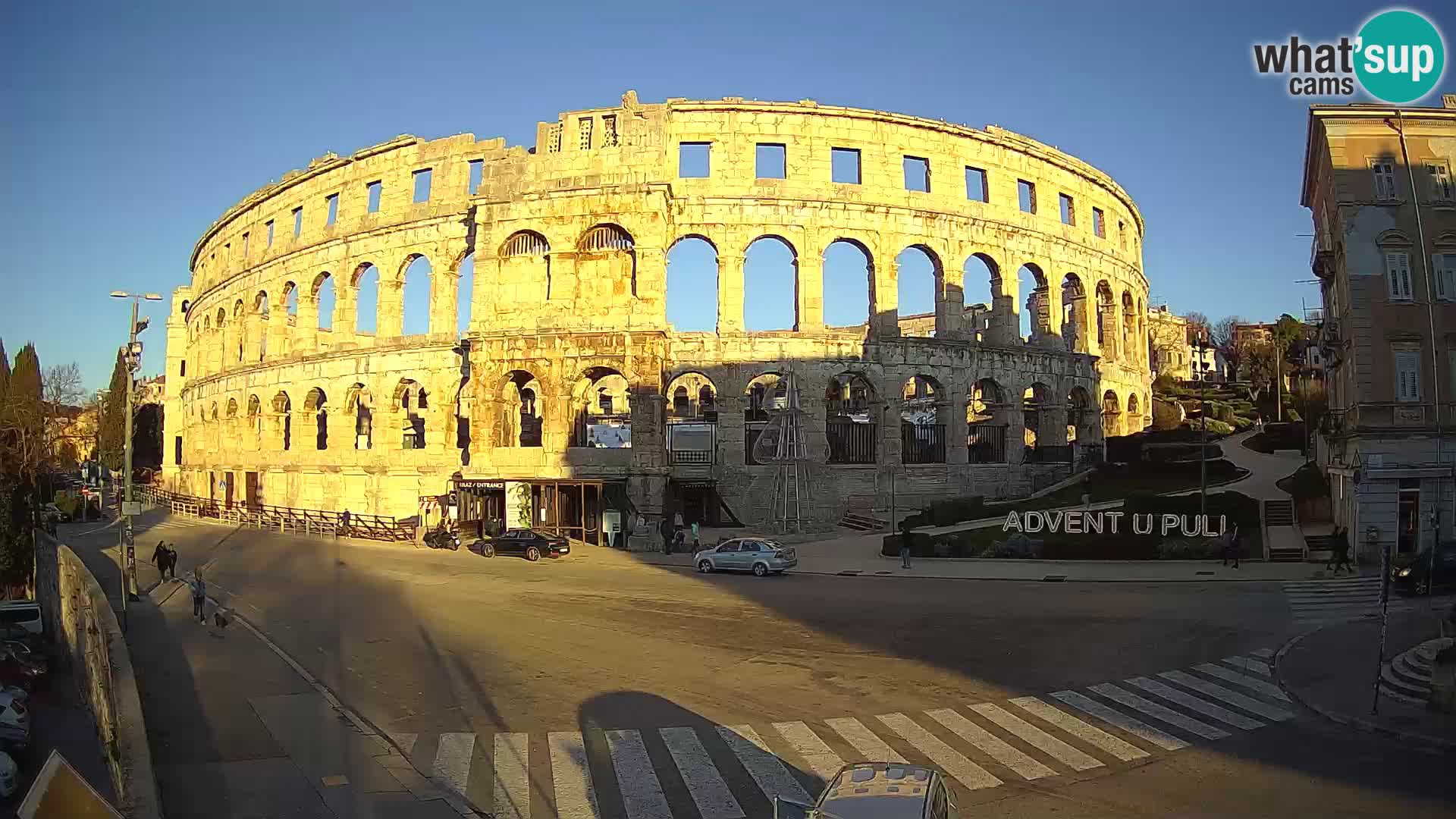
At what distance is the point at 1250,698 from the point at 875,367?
3124 cm

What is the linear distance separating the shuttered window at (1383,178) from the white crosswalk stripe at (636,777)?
3142cm

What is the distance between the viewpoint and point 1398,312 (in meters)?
29.4

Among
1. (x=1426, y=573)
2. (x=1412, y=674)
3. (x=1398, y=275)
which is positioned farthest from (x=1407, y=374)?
(x=1412, y=674)

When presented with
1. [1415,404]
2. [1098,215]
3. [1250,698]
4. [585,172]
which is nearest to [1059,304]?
[1098,215]

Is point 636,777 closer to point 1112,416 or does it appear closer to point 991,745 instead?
point 991,745

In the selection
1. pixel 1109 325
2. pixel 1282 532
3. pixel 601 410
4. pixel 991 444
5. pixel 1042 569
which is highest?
pixel 1109 325

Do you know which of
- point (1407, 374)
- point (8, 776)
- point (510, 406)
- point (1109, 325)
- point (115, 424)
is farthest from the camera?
point (115, 424)

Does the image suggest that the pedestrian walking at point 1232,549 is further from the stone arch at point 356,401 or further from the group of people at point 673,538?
the stone arch at point 356,401

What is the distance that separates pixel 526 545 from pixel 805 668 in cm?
2085

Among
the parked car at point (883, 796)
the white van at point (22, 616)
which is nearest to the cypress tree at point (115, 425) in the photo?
the white van at point (22, 616)

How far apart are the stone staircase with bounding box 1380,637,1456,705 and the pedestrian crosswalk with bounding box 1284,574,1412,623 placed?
491 cm

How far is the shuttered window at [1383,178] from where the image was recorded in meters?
30.1

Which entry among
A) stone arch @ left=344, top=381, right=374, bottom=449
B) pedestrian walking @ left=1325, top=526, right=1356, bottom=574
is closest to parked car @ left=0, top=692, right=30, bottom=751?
stone arch @ left=344, top=381, right=374, bottom=449

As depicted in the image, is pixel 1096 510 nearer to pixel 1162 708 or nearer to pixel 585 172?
pixel 1162 708
